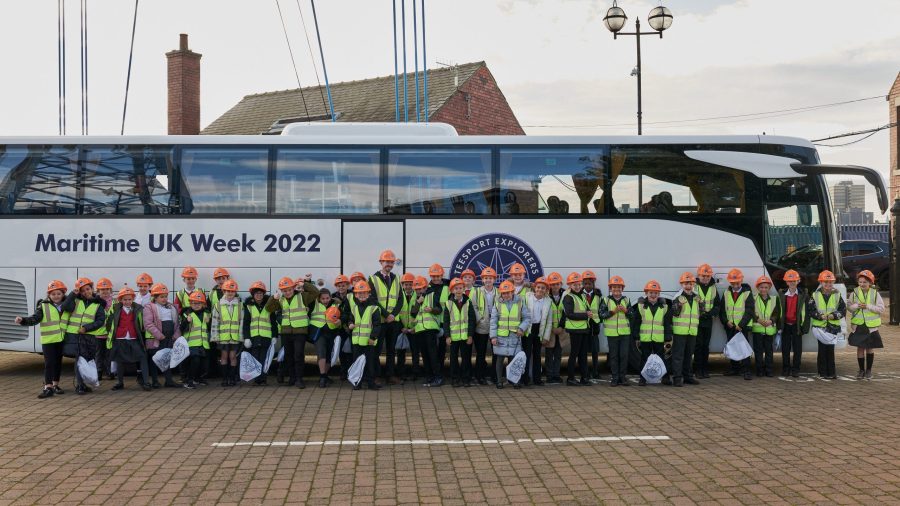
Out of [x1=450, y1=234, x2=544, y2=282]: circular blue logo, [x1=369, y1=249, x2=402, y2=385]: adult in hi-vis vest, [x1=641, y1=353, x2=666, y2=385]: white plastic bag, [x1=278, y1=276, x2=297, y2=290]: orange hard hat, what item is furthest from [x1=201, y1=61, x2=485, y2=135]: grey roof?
[x1=641, y1=353, x2=666, y2=385]: white plastic bag

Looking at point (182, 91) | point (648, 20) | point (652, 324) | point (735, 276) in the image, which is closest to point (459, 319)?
point (652, 324)

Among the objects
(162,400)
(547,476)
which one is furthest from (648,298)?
(162,400)

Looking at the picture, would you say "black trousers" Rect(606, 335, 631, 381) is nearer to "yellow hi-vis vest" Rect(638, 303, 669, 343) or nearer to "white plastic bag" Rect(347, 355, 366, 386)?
"yellow hi-vis vest" Rect(638, 303, 669, 343)

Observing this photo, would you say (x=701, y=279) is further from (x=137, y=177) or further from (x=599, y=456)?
(x=137, y=177)

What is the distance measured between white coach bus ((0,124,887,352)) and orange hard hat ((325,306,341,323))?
1.07 meters

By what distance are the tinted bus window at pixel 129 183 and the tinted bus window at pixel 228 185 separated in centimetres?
30

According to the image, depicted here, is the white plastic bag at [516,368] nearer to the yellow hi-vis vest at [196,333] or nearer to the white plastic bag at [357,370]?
the white plastic bag at [357,370]

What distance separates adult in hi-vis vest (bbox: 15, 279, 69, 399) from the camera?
1056 cm

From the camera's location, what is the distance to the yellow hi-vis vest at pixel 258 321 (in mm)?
11406

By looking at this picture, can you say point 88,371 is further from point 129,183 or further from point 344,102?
point 344,102

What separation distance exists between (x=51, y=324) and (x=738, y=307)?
366 inches

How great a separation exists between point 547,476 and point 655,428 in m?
2.22

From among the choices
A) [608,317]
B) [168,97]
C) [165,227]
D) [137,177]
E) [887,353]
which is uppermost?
[168,97]

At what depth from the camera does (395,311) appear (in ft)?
37.3
